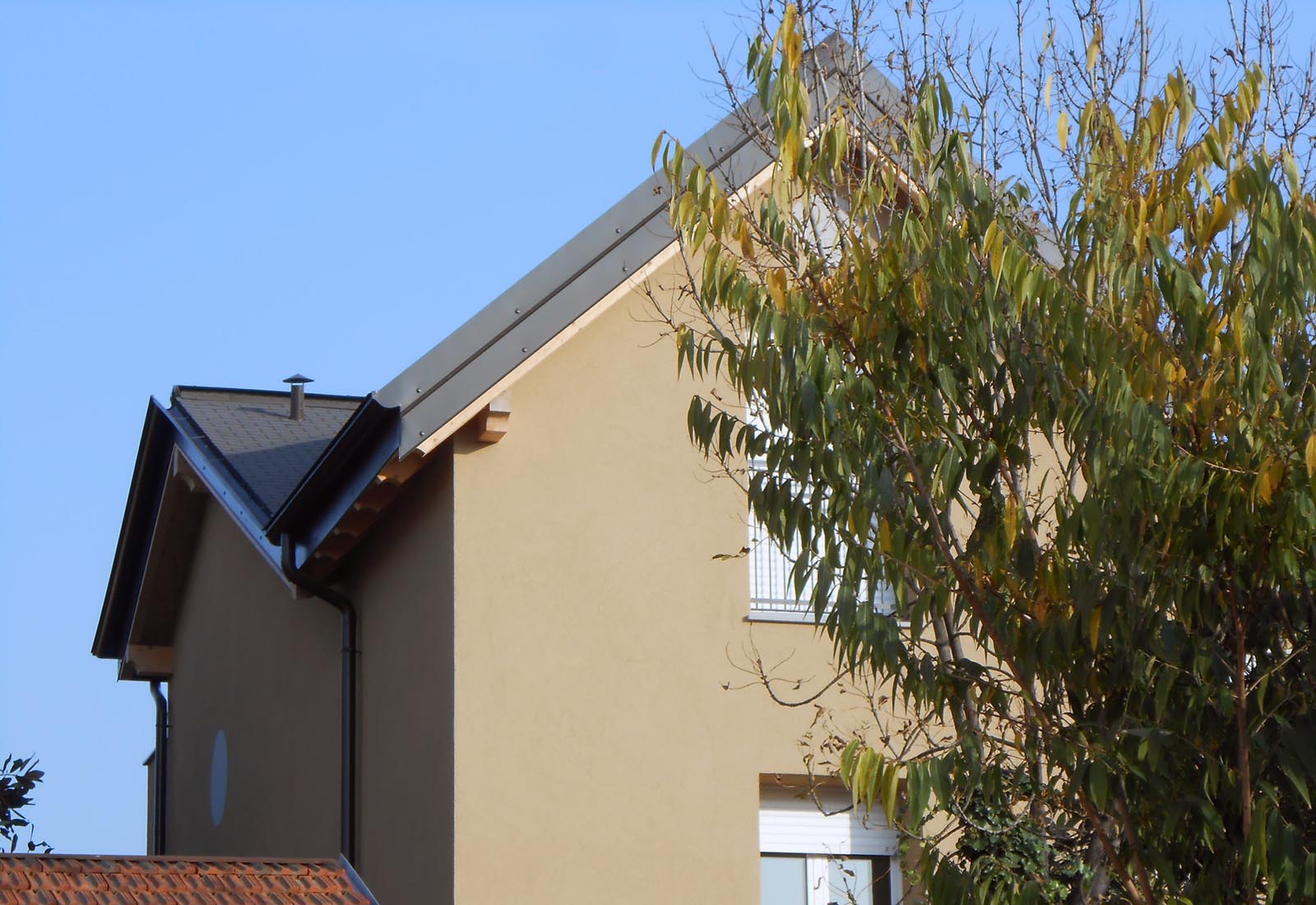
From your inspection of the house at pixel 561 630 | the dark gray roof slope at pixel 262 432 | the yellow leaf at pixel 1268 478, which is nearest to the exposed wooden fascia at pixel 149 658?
the dark gray roof slope at pixel 262 432

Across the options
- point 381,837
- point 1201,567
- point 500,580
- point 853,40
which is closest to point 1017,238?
point 1201,567

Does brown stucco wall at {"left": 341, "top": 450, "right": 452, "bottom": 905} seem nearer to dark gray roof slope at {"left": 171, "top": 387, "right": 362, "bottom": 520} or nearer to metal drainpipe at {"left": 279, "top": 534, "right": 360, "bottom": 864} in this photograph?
metal drainpipe at {"left": 279, "top": 534, "right": 360, "bottom": 864}

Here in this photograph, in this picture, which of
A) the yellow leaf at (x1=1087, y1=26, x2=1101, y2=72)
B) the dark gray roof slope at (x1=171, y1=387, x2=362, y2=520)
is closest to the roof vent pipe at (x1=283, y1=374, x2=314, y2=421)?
the dark gray roof slope at (x1=171, y1=387, x2=362, y2=520)

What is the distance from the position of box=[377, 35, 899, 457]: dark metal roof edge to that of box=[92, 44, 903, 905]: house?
0.05ft

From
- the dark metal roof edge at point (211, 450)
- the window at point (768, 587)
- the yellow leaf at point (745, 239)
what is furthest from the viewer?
the dark metal roof edge at point (211, 450)

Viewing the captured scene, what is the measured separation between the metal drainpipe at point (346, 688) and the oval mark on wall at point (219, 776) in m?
3.70

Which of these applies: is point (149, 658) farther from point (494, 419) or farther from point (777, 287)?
point (777, 287)

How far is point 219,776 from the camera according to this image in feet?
54.2

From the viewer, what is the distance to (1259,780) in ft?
17.5


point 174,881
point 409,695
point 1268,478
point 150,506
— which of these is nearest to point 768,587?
point 409,695

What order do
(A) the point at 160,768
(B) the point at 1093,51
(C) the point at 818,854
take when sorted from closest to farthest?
(B) the point at 1093,51 < (C) the point at 818,854 < (A) the point at 160,768

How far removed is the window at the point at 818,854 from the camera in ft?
39.7

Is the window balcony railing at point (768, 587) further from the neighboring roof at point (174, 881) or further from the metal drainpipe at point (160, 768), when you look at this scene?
Result: the metal drainpipe at point (160, 768)

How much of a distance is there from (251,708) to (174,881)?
610 centimetres
